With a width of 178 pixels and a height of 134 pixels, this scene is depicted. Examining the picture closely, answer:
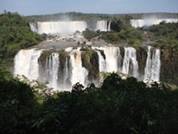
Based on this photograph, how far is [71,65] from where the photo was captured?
2264cm

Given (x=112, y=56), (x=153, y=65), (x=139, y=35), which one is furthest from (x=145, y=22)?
(x=112, y=56)

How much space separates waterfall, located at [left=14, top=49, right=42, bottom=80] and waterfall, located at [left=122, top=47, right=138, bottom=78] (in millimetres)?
4468

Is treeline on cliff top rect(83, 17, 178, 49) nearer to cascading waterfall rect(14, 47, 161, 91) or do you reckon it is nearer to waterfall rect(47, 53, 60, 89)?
cascading waterfall rect(14, 47, 161, 91)

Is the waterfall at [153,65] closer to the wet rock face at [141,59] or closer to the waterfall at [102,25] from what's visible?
the wet rock face at [141,59]

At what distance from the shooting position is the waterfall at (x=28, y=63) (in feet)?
76.2

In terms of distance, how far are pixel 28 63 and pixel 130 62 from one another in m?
5.29

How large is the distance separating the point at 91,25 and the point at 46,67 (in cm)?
1525

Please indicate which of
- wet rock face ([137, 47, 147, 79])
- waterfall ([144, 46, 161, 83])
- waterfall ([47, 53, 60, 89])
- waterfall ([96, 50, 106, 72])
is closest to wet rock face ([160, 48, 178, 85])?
waterfall ([144, 46, 161, 83])

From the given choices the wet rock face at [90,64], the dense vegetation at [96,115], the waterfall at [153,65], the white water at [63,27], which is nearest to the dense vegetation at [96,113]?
the dense vegetation at [96,115]

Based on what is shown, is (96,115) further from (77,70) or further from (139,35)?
(139,35)

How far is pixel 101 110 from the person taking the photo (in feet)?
15.7

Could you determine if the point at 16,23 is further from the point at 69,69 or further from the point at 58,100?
the point at 58,100

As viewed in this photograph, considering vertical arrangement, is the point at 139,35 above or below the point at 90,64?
above

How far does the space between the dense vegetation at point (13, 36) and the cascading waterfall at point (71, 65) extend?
1.97m
